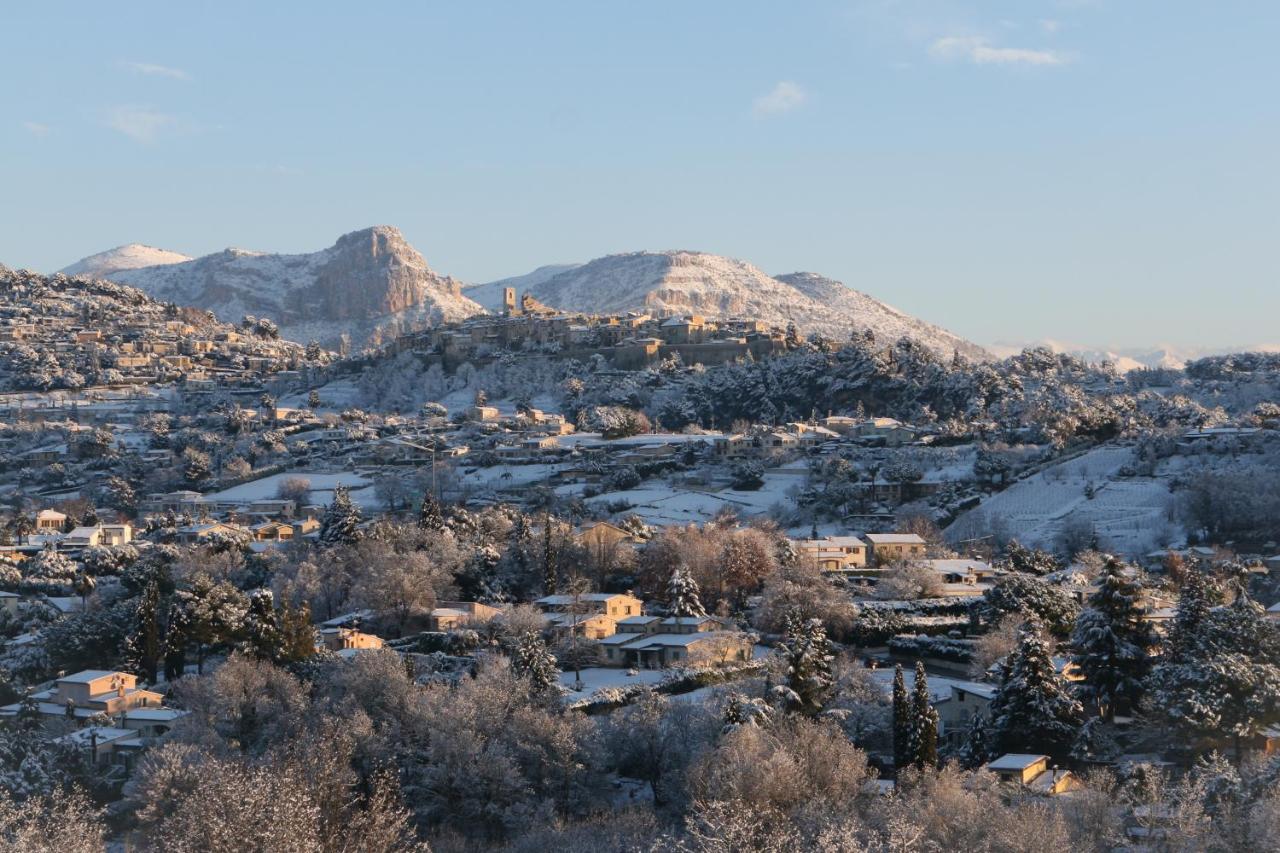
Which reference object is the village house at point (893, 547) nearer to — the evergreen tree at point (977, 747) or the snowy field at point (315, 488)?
the evergreen tree at point (977, 747)

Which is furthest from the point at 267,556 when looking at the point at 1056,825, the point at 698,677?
the point at 1056,825

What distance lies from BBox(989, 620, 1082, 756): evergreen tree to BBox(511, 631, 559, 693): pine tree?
8.50 meters

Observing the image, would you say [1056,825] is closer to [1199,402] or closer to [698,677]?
[698,677]

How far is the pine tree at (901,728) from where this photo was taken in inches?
1081

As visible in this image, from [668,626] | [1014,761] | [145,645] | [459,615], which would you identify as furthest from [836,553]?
[145,645]

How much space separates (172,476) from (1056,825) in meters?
59.5

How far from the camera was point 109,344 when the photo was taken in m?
113

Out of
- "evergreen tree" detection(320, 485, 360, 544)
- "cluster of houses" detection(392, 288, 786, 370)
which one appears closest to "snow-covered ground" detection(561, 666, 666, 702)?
"evergreen tree" detection(320, 485, 360, 544)

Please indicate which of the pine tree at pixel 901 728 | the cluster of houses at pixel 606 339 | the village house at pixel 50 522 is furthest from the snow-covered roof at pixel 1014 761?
the cluster of houses at pixel 606 339

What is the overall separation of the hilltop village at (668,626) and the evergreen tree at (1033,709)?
73 mm

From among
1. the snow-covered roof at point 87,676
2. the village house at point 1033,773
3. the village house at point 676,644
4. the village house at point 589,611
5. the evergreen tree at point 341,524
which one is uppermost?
the evergreen tree at point 341,524

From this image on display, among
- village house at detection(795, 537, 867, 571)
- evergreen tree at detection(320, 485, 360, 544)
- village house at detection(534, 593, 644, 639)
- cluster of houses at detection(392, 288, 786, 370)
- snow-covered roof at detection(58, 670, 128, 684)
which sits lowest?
snow-covered roof at detection(58, 670, 128, 684)

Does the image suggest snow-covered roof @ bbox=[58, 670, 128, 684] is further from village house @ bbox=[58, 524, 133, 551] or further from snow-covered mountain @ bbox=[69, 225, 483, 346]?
snow-covered mountain @ bbox=[69, 225, 483, 346]

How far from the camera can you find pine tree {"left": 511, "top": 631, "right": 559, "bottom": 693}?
3081cm
